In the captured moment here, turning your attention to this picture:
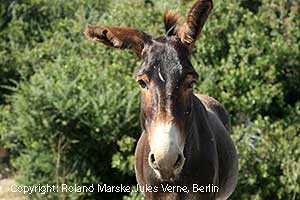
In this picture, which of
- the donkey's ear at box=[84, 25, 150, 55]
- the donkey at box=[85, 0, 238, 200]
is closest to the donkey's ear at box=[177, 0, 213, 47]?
the donkey at box=[85, 0, 238, 200]

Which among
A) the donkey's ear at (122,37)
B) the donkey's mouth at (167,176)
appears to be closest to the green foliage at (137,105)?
the donkey's mouth at (167,176)

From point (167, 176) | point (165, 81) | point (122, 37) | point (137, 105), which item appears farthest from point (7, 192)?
point (165, 81)

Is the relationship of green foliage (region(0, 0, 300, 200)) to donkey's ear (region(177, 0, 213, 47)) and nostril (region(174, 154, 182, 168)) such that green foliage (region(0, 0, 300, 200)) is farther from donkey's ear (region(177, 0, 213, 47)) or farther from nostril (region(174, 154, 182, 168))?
nostril (region(174, 154, 182, 168))

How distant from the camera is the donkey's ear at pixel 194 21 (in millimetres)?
3484

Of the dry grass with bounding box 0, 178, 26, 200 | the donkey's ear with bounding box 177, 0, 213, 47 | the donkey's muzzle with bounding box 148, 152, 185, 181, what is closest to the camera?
the donkey's muzzle with bounding box 148, 152, 185, 181

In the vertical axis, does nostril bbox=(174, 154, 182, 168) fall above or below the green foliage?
below

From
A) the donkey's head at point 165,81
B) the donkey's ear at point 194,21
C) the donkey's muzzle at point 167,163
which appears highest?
the donkey's ear at point 194,21

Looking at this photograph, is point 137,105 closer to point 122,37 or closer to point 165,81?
point 122,37

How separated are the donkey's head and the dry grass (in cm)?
417

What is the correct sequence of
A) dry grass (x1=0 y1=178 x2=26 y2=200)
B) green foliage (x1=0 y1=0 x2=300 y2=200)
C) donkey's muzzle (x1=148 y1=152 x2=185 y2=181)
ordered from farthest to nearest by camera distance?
1. dry grass (x1=0 y1=178 x2=26 y2=200)
2. green foliage (x1=0 y1=0 x2=300 y2=200)
3. donkey's muzzle (x1=148 y1=152 x2=185 y2=181)

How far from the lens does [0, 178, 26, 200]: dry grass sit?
289 inches

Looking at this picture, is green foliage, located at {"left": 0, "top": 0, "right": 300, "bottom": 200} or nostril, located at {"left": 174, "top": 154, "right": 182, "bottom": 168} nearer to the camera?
nostril, located at {"left": 174, "top": 154, "right": 182, "bottom": 168}

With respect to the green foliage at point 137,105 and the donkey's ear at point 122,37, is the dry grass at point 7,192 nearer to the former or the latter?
the green foliage at point 137,105

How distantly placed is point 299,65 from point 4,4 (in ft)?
18.1
